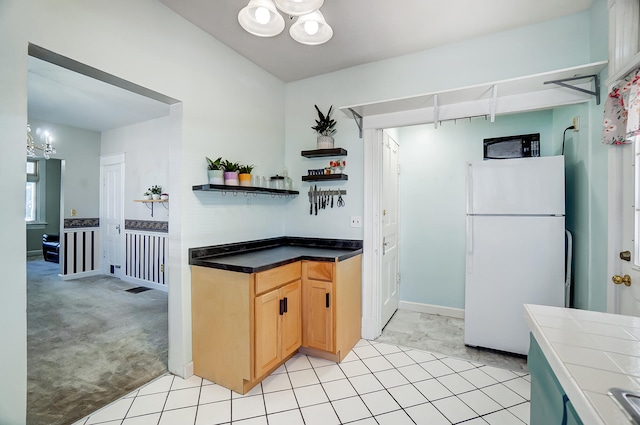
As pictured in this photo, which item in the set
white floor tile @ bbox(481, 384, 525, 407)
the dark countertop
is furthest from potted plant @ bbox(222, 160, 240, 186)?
white floor tile @ bbox(481, 384, 525, 407)

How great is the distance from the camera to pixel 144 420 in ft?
5.47

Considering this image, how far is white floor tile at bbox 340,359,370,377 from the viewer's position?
219cm

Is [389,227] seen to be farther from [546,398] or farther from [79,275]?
[79,275]

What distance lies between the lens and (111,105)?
3.86 m

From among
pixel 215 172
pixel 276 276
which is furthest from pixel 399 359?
pixel 215 172

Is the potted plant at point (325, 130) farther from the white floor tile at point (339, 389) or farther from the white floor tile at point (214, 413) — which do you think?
the white floor tile at point (214, 413)

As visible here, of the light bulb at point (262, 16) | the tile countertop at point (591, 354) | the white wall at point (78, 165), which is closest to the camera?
the tile countertop at point (591, 354)

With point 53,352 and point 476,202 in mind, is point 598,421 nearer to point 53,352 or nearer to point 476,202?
point 476,202

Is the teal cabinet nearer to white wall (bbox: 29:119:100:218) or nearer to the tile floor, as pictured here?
the tile floor

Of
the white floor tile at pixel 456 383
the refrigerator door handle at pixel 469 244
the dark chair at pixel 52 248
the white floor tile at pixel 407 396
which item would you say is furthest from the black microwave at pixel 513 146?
the dark chair at pixel 52 248

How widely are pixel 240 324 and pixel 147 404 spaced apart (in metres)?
0.74

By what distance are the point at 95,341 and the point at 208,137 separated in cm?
221

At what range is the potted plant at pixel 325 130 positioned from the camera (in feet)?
9.33

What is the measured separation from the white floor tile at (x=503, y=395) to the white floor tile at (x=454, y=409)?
0.25 metres
